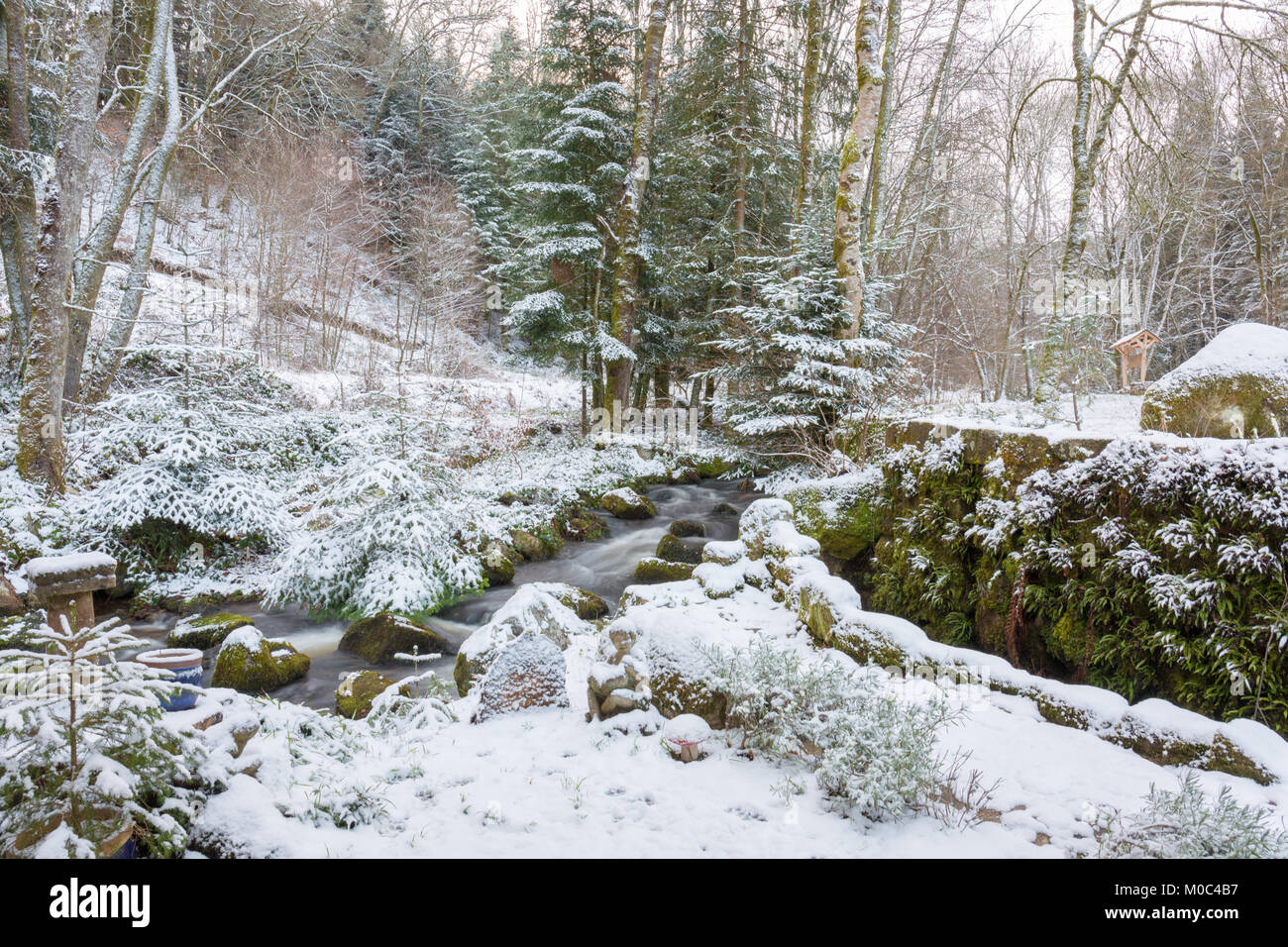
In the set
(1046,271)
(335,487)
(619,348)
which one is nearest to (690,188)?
(619,348)

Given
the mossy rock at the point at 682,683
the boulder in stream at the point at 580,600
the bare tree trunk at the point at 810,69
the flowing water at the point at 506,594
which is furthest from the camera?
the bare tree trunk at the point at 810,69

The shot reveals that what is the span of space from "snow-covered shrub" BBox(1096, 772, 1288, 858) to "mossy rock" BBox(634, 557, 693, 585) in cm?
561

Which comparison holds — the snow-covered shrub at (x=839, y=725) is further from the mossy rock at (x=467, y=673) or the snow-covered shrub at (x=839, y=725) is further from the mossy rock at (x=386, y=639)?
the mossy rock at (x=386, y=639)

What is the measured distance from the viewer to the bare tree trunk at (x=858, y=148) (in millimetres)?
7844

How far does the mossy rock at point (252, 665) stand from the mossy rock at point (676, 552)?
505 centimetres

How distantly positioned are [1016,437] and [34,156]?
497 inches

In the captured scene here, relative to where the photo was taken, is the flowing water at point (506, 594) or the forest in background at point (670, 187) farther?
the forest in background at point (670, 187)

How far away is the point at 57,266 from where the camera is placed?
23.0ft

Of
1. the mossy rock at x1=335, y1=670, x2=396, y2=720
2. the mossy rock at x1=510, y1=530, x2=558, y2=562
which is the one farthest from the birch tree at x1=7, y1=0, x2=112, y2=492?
the mossy rock at x1=510, y1=530, x2=558, y2=562

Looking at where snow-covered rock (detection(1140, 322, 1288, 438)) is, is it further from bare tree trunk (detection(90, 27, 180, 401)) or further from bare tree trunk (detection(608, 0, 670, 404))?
bare tree trunk (detection(90, 27, 180, 401))

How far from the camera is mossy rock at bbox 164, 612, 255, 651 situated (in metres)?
5.88

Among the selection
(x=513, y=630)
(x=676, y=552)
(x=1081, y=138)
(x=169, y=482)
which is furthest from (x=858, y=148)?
(x=169, y=482)

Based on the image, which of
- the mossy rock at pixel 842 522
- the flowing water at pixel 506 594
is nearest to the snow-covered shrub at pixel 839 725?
the mossy rock at pixel 842 522
